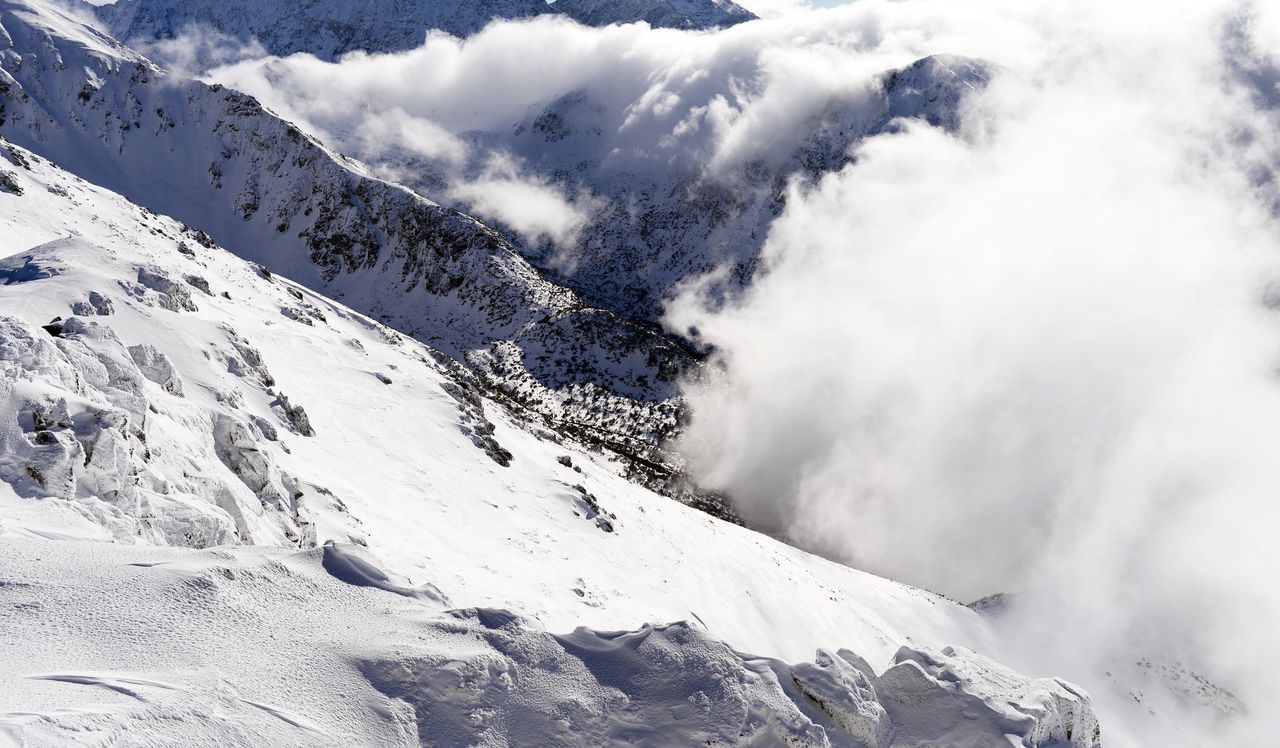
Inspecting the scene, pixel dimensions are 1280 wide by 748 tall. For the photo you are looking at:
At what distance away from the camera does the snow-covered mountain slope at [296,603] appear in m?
7.18

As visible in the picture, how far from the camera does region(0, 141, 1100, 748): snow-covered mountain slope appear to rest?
7.18 meters

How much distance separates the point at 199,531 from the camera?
14.1 metres

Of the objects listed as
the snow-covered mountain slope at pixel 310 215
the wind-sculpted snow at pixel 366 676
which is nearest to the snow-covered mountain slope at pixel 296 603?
the wind-sculpted snow at pixel 366 676

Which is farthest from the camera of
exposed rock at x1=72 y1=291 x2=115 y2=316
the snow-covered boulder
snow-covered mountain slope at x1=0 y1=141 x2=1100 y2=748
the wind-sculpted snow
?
exposed rock at x1=72 y1=291 x2=115 y2=316

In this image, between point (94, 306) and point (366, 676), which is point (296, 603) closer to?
point (366, 676)

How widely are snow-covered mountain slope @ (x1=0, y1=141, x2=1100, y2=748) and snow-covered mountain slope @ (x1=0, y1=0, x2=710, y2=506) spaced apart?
84.0 metres

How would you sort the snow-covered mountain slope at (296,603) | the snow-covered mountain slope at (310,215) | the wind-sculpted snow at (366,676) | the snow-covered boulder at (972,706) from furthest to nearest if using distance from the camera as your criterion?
the snow-covered mountain slope at (310,215), the snow-covered boulder at (972,706), the snow-covered mountain slope at (296,603), the wind-sculpted snow at (366,676)

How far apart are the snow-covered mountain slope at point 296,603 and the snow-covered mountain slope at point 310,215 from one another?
84007 millimetres

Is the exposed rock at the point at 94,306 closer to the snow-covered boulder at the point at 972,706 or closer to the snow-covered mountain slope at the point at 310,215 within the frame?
the snow-covered boulder at the point at 972,706

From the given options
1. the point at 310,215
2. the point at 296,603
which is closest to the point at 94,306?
the point at 296,603

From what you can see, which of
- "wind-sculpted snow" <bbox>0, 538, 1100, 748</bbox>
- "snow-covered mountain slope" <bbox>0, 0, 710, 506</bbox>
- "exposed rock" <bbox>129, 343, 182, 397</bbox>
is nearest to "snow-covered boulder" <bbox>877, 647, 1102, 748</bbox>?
"wind-sculpted snow" <bbox>0, 538, 1100, 748</bbox>

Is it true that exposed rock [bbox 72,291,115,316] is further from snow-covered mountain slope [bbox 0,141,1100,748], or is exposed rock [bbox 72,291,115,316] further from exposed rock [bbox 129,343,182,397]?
exposed rock [bbox 129,343,182,397]

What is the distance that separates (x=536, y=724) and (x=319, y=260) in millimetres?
134004

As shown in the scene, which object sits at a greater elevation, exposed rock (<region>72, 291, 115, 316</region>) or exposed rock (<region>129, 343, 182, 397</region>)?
exposed rock (<region>72, 291, 115, 316</region>)
